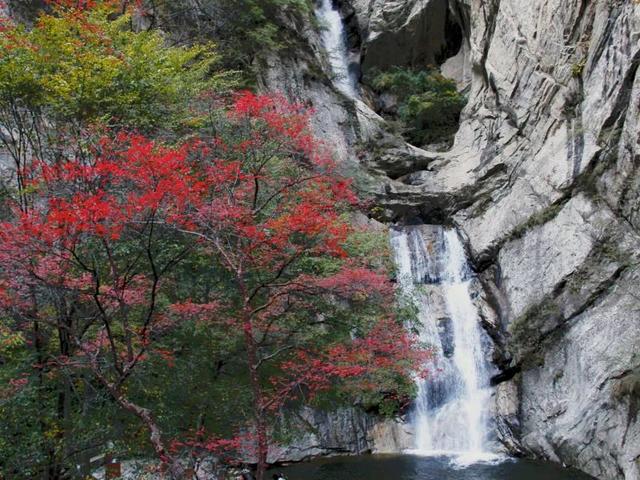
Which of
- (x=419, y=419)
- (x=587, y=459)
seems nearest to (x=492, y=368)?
(x=419, y=419)

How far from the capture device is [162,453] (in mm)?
6855

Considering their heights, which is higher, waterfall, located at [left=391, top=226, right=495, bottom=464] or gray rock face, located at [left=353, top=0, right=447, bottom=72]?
gray rock face, located at [left=353, top=0, right=447, bottom=72]

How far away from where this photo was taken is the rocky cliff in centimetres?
1391

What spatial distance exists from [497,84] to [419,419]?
13516 mm

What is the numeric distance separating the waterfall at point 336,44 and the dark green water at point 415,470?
745 inches

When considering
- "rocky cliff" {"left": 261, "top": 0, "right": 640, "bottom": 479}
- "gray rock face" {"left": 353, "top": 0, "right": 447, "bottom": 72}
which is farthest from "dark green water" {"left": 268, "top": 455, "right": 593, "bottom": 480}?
"gray rock face" {"left": 353, "top": 0, "right": 447, "bottom": 72}

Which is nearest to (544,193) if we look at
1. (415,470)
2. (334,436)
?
(415,470)

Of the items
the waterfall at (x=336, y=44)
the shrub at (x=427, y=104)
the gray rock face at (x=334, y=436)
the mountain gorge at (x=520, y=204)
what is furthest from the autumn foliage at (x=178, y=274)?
the waterfall at (x=336, y=44)

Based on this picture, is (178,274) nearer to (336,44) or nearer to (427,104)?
(427,104)

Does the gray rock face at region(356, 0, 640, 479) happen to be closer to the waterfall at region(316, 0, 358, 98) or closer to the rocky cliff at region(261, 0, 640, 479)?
the rocky cliff at region(261, 0, 640, 479)

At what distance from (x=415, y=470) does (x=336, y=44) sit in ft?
76.3

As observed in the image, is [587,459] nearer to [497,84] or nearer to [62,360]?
[62,360]

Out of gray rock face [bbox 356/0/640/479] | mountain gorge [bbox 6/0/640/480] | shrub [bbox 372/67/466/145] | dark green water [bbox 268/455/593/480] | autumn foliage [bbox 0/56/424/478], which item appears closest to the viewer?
autumn foliage [bbox 0/56/424/478]

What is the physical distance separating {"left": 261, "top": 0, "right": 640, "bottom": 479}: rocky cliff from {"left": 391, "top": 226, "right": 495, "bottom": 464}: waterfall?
610 millimetres
